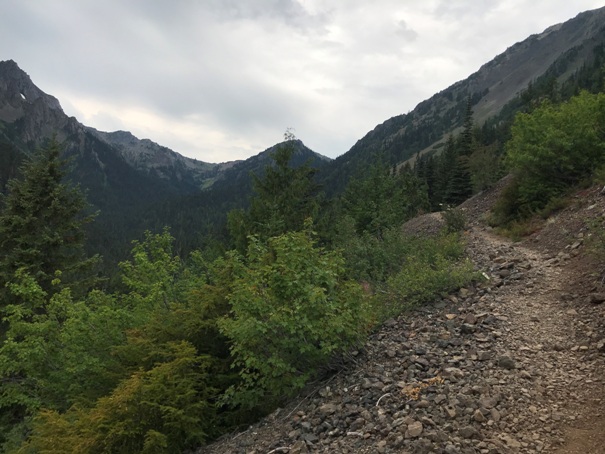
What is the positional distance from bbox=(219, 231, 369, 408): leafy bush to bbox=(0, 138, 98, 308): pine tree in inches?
491

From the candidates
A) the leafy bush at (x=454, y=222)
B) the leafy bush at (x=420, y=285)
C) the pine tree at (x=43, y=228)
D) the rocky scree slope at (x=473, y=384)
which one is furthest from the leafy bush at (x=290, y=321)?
the leafy bush at (x=454, y=222)

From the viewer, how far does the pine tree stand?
15.9 metres

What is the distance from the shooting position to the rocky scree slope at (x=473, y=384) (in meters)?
4.71

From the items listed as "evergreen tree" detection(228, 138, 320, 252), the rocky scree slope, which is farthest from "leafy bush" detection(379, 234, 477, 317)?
"evergreen tree" detection(228, 138, 320, 252)

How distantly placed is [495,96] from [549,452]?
703 feet

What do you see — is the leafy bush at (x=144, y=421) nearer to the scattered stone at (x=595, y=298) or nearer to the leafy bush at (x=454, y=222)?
the scattered stone at (x=595, y=298)

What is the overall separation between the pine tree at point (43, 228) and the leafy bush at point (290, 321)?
491 inches

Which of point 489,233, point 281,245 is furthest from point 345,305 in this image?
point 489,233

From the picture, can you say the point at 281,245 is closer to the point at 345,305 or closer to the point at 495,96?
the point at 345,305

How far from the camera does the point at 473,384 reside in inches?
222

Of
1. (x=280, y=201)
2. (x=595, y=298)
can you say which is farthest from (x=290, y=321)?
(x=280, y=201)

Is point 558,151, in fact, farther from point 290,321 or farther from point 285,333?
point 290,321

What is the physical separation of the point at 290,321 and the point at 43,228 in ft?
51.9

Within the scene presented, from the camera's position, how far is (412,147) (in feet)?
583
